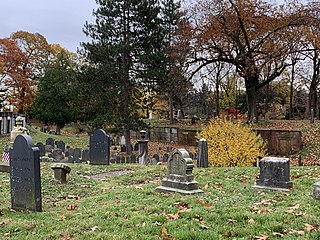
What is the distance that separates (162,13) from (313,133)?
12.6 meters

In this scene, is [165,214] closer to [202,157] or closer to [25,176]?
[25,176]

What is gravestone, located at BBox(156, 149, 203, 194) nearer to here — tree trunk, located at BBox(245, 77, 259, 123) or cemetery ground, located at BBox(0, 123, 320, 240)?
cemetery ground, located at BBox(0, 123, 320, 240)

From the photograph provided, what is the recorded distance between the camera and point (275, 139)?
23625 millimetres

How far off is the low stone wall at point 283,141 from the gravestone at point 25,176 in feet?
59.9

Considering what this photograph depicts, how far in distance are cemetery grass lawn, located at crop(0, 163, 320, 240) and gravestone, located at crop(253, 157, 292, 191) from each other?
295mm

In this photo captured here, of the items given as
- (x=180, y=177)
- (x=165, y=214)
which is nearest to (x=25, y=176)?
(x=165, y=214)

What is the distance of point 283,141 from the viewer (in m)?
23.4

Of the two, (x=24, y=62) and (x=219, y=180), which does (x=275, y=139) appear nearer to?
(x=219, y=180)

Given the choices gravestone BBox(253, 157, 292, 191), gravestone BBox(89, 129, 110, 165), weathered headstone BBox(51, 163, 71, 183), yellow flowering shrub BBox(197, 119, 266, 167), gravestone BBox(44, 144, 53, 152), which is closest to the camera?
gravestone BBox(253, 157, 292, 191)

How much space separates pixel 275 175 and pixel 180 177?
83.3 inches

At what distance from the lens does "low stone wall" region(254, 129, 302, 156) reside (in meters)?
23.0

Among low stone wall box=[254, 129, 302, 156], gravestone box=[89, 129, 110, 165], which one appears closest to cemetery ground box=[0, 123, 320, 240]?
gravestone box=[89, 129, 110, 165]

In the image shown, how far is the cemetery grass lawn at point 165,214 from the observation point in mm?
5133

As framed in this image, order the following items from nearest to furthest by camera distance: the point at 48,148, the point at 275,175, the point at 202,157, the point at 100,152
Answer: the point at 275,175 < the point at 202,157 < the point at 100,152 < the point at 48,148
